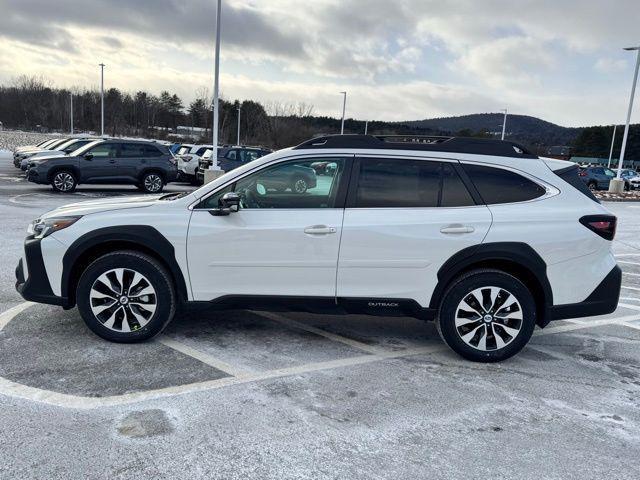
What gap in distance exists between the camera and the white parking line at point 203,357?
3966 millimetres

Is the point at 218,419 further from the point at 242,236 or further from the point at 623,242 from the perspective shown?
→ the point at 623,242

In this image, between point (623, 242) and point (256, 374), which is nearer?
point (256, 374)

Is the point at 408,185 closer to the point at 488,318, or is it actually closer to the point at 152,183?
the point at 488,318

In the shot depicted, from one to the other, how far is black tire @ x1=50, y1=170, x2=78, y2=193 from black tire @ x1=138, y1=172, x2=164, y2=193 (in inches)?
76.6

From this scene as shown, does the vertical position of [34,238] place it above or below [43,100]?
below

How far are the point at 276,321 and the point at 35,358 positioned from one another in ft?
6.85

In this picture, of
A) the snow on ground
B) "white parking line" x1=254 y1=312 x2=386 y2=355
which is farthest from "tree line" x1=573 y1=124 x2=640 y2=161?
"white parking line" x1=254 y1=312 x2=386 y2=355

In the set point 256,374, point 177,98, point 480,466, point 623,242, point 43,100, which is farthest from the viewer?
point 177,98

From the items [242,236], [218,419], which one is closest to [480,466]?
[218,419]

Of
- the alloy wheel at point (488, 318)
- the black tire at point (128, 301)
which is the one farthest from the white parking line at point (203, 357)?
the alloy wheel at point (488, 318)

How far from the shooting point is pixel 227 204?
13.6ft

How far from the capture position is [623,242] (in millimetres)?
11367

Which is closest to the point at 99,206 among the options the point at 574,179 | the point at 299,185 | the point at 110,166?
the point at 299,185

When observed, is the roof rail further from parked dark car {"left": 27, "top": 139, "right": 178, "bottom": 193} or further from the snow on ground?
the snow on ground
